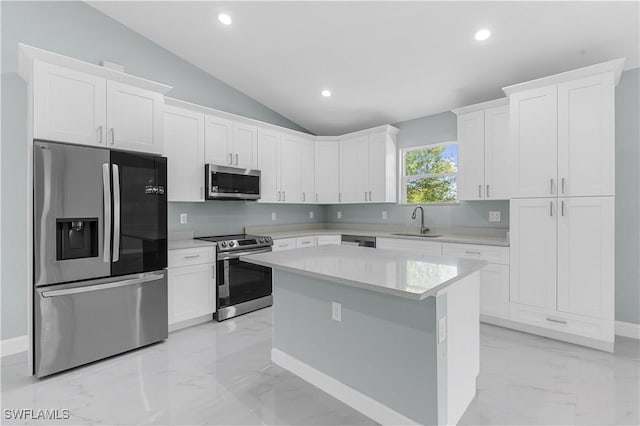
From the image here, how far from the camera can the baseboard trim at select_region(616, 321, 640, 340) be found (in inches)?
118

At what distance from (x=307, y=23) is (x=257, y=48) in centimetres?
77

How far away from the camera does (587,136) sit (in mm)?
2805

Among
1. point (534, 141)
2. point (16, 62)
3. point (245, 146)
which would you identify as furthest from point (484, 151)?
point (16, 62)

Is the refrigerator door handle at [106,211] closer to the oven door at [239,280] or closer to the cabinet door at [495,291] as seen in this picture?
the oven door at [239,280]

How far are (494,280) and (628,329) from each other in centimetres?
126

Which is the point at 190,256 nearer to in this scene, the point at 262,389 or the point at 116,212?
the point at 116,212

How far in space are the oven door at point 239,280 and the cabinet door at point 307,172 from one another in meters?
1.34

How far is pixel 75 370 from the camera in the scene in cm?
249

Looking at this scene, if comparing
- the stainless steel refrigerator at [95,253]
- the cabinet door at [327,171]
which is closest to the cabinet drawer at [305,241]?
the cabinet door at [327,171]

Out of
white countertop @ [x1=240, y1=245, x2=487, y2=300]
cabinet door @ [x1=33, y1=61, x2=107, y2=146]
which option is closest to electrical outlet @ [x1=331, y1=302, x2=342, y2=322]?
white countertop @ [x1=240, y1=245, x2=487, y2=300]

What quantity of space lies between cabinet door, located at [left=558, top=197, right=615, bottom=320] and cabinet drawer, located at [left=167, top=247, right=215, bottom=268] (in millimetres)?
3566

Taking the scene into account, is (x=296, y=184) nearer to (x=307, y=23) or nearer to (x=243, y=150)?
(x=243, y=150)

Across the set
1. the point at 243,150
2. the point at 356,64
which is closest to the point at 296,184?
the point at 243,150

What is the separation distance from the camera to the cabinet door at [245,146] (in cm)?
407
